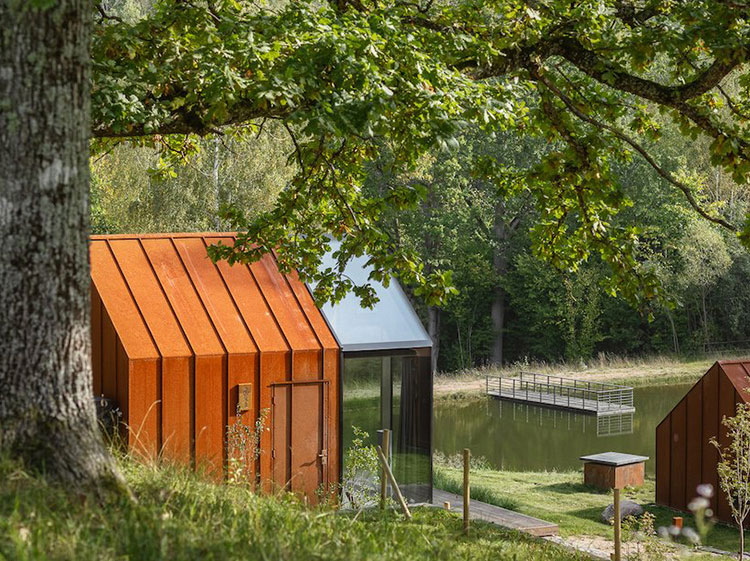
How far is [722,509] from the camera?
49.7 feet

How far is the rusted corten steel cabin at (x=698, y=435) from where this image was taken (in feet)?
49.4

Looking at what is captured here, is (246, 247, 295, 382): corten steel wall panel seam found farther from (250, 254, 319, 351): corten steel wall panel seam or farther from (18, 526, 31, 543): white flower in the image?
(18, 526, 31, 543): white flower

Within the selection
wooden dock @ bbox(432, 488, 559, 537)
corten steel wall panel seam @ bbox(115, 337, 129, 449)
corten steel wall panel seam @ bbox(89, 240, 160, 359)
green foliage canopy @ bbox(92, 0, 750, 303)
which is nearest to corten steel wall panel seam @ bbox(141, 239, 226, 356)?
corten steel wall panel seam @ bbox(89, 240, 160, 359)

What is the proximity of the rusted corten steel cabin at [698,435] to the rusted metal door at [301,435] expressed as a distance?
6767 mm

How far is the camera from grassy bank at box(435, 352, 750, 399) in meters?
34.5

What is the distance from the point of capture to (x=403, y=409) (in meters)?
13.3

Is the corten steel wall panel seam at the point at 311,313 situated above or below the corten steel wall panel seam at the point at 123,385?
above

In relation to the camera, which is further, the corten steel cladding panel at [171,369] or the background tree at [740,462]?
the background tree at [740,462]

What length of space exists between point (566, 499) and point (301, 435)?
7.01 meters

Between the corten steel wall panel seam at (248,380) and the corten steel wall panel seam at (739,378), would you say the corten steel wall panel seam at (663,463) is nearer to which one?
the corten steel wall panel seam at (739,378)

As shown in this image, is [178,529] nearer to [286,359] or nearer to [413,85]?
[413,85]

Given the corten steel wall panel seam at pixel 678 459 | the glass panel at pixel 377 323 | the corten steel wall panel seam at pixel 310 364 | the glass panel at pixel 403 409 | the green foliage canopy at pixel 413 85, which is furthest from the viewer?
the corten steel wall panel seam at pixel 678 459

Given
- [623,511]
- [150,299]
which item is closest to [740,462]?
[623,511]

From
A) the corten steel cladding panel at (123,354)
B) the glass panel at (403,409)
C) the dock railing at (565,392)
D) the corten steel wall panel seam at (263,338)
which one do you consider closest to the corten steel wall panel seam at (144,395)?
the corten steel cladding panel at (123,354)
